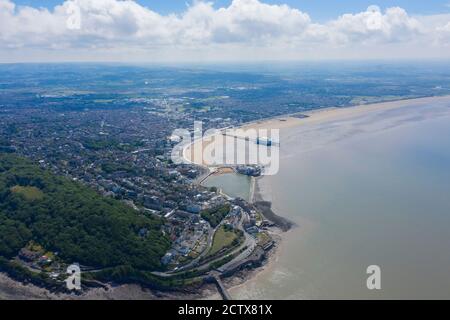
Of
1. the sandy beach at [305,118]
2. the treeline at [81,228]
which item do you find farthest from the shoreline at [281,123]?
the treeline at [81,228]

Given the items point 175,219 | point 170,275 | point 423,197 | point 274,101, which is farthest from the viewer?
point 274,101

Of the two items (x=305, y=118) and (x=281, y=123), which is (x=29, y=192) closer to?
(x=281, y=123)

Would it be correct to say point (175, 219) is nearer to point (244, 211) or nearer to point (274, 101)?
point (244, 211)

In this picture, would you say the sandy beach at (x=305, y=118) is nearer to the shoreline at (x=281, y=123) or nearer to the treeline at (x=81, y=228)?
the shoreline at (x=281, y=123)

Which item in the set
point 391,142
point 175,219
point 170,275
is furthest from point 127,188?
point 391,142

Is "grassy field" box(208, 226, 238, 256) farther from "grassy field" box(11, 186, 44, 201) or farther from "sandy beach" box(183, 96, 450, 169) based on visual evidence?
"sandy beach" box(183, 96, 450, 169)

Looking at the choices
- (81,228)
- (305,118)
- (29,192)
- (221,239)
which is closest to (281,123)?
(305,118)
